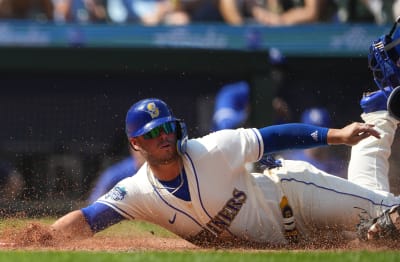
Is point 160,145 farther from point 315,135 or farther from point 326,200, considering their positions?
point 326,200

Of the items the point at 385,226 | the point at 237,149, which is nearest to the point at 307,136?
the point at 237,149

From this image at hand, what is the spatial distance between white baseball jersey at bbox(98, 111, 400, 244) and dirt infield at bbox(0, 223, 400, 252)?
13 cm

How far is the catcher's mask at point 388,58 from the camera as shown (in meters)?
5.70

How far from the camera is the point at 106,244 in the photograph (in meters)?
5.62

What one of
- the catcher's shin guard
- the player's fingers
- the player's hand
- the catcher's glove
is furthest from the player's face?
the catcher's shin guard

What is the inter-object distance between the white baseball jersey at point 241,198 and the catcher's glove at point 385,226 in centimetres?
29

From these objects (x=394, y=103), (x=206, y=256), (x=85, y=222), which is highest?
(x=394, y=103)

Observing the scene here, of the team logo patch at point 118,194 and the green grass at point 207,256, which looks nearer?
the green grass at point 207,256

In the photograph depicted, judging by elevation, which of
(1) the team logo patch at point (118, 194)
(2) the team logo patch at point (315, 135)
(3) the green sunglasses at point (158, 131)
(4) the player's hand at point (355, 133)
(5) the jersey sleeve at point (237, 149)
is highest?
(4) the player's hand at point (355, 133)

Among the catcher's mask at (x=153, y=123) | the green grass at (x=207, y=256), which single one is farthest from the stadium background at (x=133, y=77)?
the green grass at (x=207, y=256)

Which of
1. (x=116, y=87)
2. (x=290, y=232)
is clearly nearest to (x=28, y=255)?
(x=290, y=232)

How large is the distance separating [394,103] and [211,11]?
192 inches

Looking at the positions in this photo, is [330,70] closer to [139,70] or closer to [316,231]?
[139,70]

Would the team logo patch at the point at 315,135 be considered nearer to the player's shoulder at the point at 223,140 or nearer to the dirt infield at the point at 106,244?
the player's shoulder at the point at 223,140
